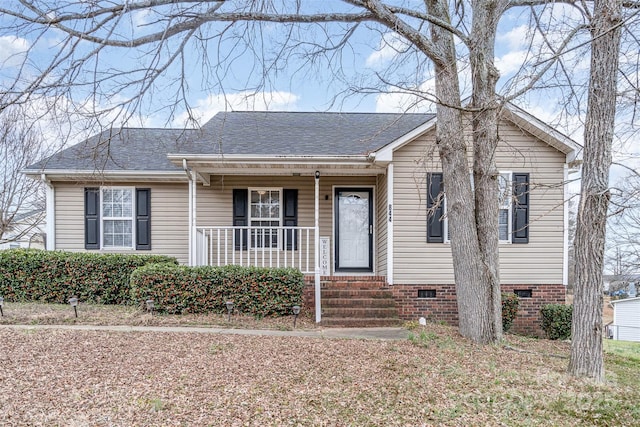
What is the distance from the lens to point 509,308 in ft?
27.0

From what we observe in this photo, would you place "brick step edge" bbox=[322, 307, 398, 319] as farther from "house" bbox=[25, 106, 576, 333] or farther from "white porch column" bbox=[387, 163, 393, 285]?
"white porch column" bbox=[387, 163, 393, 285]

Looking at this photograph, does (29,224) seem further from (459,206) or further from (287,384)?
(459,206)

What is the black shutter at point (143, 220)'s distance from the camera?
403 inches

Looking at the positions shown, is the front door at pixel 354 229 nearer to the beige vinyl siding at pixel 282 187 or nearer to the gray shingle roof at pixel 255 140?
the beige vinyl siding at pixel 282 187

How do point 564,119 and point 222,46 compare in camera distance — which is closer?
point 222,46

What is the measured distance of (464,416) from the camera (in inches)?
149

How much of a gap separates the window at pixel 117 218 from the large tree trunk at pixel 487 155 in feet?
24.8

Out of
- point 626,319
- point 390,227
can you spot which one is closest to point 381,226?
point 390,227

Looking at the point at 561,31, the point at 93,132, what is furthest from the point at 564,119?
the point at 93,132

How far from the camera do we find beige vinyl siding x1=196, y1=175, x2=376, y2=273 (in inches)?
404

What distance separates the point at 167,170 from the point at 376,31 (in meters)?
5.82

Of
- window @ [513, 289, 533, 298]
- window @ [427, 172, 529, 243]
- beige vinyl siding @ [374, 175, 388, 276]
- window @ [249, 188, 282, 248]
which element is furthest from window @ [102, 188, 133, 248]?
window @ [513, 289, 533, 298]

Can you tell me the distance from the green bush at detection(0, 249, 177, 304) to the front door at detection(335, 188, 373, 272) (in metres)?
4.80

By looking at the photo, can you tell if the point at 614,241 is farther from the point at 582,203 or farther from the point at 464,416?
the point at 464,416
